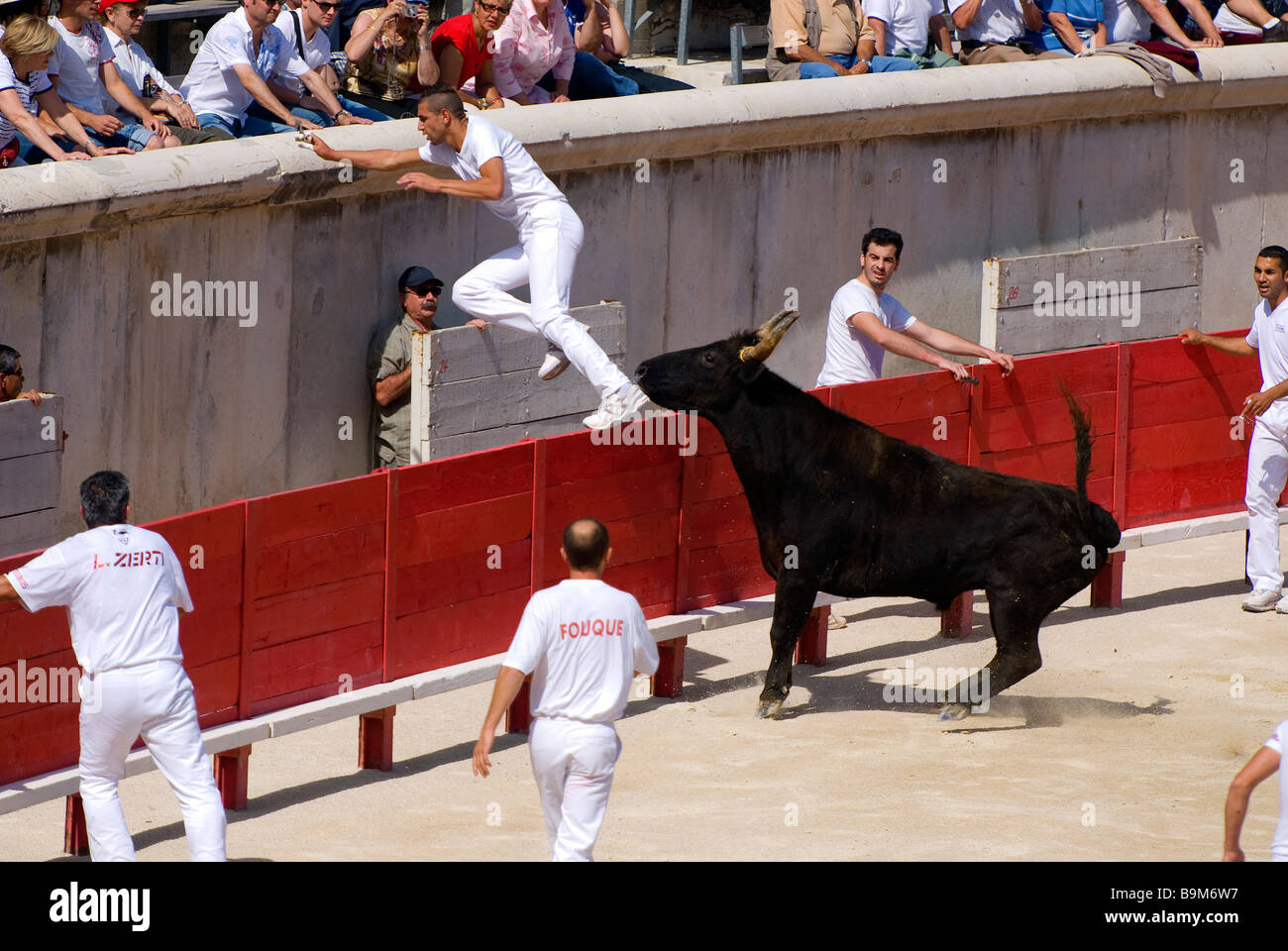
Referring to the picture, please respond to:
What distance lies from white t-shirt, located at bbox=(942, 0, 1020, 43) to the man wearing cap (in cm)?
519

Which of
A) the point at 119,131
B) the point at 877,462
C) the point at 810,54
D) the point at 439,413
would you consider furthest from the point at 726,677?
the point at 810,54

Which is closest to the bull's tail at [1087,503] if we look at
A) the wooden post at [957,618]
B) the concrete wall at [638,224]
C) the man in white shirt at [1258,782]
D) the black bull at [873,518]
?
the black bull at [873,518]

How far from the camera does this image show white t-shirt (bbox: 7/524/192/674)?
7305 mm

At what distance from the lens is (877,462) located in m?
10.2

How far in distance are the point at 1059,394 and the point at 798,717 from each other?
10.4 ft

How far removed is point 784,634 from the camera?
33.1 feet

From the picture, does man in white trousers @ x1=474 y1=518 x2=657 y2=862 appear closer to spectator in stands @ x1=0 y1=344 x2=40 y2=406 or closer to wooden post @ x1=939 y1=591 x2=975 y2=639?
spectator in stands @ x1=0 y1=344 x2=40 y2=406

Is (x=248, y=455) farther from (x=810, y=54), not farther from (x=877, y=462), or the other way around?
(x=810, y=54)

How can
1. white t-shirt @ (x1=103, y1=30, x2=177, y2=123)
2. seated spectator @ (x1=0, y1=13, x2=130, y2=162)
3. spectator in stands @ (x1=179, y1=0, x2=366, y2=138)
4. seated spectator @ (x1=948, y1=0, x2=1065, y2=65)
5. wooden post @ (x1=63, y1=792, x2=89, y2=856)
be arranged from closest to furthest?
1. wooden post @ (x1=63, y1=792, x2=89, y2=856)
2. seated spectator @ (x1=0, y1=13, x2=130, y2=162)
3. white t-shirt @ (x1=103, y1=30, x2=177, y2=123)
4. spectator in stands @ (x1=179, y1=0, x2=366, y2=138)
5. seated spectator @ (x1=948, y1=0, x2=1065, y2=65)

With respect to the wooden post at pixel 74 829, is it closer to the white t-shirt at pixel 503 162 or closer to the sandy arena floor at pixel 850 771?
the sandy arena floor at pixel 850 771

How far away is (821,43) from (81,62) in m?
5.84
